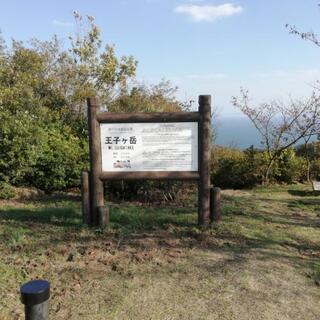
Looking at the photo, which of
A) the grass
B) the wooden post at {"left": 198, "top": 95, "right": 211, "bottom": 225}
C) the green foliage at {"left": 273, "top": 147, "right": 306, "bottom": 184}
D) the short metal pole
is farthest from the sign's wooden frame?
the green foliage at {"left": 273, "top": 147, "right": 306, "bottom": 184}

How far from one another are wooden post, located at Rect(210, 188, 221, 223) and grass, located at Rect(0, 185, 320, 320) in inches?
8.5

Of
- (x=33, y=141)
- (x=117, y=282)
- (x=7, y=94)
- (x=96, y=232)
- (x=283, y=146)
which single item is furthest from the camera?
(x=283, y=146)

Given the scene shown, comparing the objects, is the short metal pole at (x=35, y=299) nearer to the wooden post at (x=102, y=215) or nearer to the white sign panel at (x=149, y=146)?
the wooden post at (x=102, y=215)

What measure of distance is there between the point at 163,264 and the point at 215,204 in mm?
1574

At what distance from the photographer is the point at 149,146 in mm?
5641

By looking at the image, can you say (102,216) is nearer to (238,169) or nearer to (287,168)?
(238,169)

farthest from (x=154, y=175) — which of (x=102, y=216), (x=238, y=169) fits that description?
(x=238, y=169)

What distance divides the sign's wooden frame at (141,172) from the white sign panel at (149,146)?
56 mm

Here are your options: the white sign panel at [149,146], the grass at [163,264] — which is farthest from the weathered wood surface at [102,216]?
the white sign panel at [149,146]

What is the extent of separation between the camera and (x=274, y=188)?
10883 mm

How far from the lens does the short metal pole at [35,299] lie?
2.39 metres

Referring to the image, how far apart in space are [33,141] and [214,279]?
518 centimetres

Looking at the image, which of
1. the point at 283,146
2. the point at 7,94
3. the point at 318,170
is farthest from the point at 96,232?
the point at 318,170

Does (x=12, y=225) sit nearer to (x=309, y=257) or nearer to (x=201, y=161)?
(x=201, y=161)
